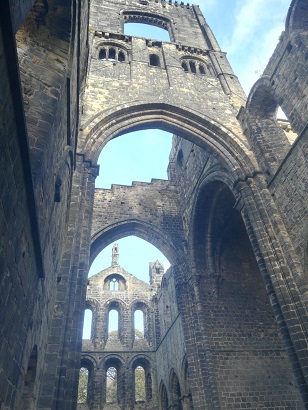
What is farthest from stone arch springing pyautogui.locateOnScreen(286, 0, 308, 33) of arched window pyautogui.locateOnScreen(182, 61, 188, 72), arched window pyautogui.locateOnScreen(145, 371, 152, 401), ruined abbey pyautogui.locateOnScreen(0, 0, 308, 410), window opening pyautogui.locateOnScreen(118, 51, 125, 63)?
arched window pyautogui.locateOnScreen(145, 371, 152, 401)

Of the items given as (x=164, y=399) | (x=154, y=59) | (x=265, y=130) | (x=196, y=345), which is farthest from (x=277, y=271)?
(x=164, y=399)

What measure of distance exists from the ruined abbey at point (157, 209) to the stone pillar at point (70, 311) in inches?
1.1

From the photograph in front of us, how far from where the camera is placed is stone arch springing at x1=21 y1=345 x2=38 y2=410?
4117 mm

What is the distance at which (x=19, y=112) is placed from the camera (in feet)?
8.61

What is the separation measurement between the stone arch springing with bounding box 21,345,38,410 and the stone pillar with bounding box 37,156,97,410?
0.70 meters

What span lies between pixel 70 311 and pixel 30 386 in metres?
1.75

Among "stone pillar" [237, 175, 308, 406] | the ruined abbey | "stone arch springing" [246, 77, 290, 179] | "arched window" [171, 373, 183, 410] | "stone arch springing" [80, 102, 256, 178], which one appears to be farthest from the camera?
"arched window" [171, 373, 183, 410]

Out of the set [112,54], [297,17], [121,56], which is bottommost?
[297,17]

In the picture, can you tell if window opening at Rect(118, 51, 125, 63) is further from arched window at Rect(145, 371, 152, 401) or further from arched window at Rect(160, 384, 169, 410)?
arched window at Rect(145, 371, 152, 401)

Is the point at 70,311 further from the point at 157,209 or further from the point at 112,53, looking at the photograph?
the point at 112,53

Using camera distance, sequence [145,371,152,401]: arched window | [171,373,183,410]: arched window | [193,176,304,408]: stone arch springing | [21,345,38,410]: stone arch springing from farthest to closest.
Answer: [145,371,152,401]: arched window < [171,373,183,410]: arched window < [193,176,304,408]: stone arch springing < [21,345,38,410]: stone arch springing

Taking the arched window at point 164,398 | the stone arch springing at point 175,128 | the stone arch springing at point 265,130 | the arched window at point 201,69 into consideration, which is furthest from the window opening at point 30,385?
the arched window at point 164,398

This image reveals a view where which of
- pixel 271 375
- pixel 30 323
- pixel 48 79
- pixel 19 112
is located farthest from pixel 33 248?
pixel 271 375

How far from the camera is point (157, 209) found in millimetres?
14195
